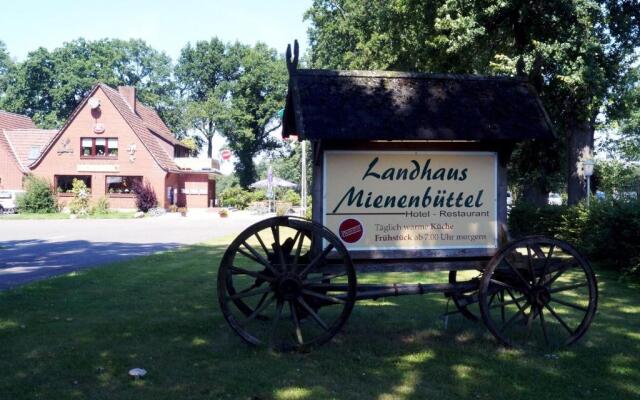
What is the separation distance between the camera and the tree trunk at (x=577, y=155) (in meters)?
20.6

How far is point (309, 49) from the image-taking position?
157 feet

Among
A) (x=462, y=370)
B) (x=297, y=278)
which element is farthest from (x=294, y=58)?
(x=462, y=370)

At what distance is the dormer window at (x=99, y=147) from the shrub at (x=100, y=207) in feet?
16.9

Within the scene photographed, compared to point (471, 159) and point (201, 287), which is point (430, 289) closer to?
point (471, 159)

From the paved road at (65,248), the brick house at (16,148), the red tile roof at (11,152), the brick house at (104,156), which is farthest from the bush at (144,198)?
the paved road at (65,248)

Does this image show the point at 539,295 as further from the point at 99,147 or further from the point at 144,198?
the point at 99,147

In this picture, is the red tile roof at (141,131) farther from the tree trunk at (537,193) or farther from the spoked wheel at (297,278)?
the spoked wheel at (297,278)

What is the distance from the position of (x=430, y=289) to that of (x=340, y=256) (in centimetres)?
107

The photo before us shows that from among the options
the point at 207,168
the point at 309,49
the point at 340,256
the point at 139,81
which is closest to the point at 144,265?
the point at 340,256

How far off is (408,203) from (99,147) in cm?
4559

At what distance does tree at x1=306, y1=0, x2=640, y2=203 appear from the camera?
17250mm

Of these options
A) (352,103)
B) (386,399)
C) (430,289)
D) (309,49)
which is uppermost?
(309,49)

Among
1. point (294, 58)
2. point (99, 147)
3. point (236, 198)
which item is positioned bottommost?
point (236, 198)

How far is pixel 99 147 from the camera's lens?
48.0m
